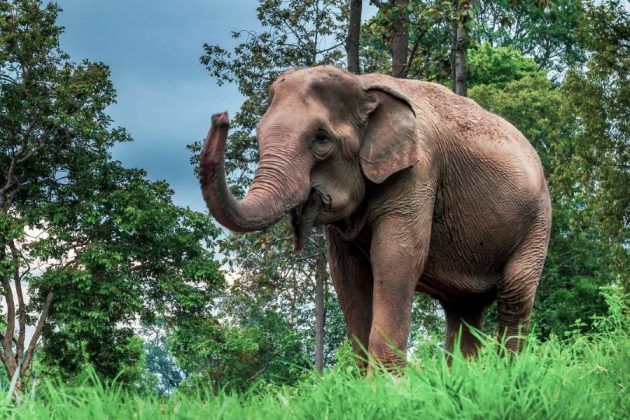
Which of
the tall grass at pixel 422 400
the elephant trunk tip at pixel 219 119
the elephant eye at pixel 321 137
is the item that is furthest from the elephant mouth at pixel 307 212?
the tall grass at pixel 422 400

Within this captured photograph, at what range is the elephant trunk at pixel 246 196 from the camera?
5241mm

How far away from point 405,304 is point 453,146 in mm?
1274

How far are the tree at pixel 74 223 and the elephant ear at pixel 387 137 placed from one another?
1727 centimetres

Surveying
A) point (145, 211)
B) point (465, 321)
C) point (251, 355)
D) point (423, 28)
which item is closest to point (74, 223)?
point (145, 211)

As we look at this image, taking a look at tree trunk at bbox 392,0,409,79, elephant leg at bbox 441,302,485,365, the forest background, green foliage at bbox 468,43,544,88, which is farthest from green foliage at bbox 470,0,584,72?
elephant leg at bbox 441,302,485,365

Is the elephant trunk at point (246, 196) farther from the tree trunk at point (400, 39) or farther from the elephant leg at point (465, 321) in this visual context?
the tree trunk at point (400, 39)

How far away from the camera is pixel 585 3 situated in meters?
24.4

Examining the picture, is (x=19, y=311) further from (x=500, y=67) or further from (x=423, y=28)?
(x=500, y=67)

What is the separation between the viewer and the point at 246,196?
5938mm

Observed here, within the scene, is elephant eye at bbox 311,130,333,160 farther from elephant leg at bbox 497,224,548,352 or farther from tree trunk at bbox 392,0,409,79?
tree trunk at bbox 392,0,409,79

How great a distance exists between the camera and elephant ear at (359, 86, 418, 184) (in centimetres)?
645

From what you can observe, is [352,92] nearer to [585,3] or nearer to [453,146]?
[453,146]

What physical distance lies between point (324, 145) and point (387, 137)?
44 cm

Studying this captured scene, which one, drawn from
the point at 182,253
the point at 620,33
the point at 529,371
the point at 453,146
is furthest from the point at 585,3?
the point at 529,371
